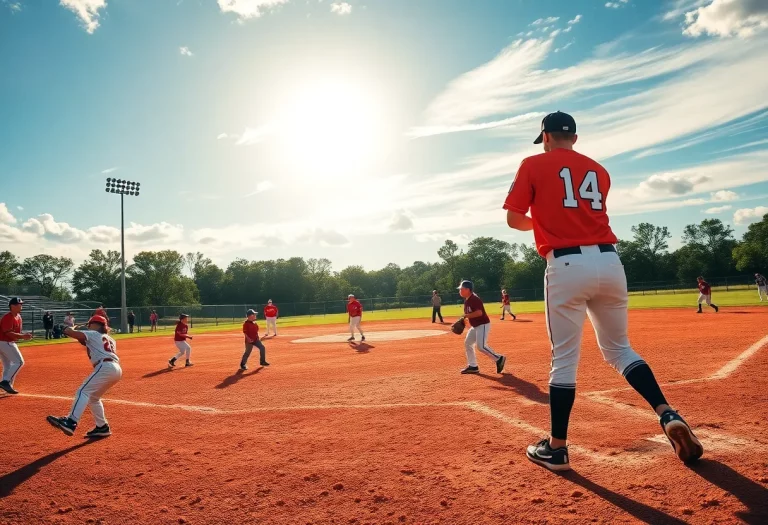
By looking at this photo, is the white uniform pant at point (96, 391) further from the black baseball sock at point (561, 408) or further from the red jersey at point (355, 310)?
the red jersey at point (355, 310)

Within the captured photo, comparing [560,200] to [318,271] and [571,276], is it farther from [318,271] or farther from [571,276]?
[318,271]

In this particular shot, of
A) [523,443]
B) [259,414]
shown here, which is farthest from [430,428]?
[259,414]

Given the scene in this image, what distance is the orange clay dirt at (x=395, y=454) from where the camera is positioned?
3.16 meters

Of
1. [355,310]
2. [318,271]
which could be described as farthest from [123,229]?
[318,271]

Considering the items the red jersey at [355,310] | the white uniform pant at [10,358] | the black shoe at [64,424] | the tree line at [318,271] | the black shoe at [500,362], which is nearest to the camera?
the black shoe at [64,424]

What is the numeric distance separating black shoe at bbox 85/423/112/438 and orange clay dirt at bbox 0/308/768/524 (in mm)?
152

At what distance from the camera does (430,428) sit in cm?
528

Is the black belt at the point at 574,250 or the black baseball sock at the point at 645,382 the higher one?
the black belt at the point at 574,250

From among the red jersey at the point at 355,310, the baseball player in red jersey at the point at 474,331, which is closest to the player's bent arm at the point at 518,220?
the baseball player in red jersey at the point at 474,331

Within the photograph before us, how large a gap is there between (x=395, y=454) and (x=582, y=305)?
2.21 m

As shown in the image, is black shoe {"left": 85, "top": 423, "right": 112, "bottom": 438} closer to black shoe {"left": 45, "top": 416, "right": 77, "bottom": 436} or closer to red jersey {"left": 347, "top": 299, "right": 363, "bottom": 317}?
black shoe {"left": 45, "top": 416, "right": 77, "bottom": 436}

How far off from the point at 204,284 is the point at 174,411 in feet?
396

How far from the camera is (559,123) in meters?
3.93

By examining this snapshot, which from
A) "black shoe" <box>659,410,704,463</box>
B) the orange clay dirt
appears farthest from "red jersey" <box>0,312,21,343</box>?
"black shoe" <box>659,410,704,463</box>
